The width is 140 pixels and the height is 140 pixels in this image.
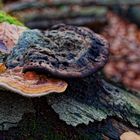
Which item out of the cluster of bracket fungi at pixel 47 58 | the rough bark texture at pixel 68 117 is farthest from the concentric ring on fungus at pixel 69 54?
the rough bark texture at pixel 68 117

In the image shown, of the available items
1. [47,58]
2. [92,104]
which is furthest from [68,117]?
[47,58]

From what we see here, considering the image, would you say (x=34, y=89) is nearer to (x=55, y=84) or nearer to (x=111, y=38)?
(x=55, y=84)

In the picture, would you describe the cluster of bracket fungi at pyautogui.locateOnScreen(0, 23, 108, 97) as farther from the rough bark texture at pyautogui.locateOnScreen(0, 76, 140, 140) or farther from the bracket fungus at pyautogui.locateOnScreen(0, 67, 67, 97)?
the rough bark texture at pyautogui.locateOnScreen(0, 76, 140, 140)

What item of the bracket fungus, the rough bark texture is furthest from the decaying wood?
the bracket fungus

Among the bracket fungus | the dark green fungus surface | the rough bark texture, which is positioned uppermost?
the dark green fungus surface

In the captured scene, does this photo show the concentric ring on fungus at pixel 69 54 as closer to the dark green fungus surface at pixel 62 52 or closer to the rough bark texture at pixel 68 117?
the dark green fungus surface at pixel 62 52

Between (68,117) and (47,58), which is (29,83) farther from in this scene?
(68,117)

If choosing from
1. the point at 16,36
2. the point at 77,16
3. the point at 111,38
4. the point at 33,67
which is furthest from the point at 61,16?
the point at 33,67
